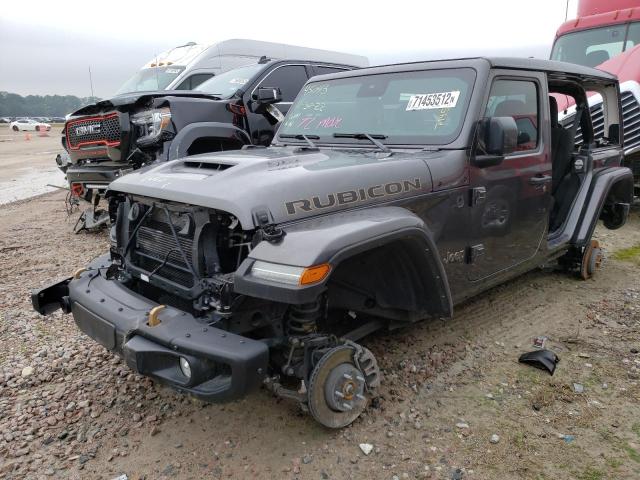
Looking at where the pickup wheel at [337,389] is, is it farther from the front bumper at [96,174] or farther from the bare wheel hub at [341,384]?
the front bumper at [96,174]

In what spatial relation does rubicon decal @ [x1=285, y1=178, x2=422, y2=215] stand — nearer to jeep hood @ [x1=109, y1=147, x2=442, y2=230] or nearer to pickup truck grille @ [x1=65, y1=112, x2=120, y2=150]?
jeep hood @ [x1=109, y1=147, x2=442, y2=230]

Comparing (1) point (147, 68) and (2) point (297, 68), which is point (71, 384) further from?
(1) point (147, 68)

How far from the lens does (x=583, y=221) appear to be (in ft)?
15.6

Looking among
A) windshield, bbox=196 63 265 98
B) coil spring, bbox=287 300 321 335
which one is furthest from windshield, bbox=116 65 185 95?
coil spring, bbox=287 300 321 335

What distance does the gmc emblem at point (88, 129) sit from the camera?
664cm

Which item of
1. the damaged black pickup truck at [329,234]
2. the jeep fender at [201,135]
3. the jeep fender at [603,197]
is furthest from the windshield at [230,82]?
the jeep fender at [603,197]

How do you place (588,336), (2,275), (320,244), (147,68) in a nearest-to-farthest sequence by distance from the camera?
1. (320,244)
2. (588,336)
3. (2,275)
4. (147,68)

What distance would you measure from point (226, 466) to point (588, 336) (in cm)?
283

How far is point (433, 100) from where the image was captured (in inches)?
141

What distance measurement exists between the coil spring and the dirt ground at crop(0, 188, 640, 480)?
591 millimetres

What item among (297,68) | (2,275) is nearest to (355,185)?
(2,275)

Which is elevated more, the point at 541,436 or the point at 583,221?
the point at 583,221

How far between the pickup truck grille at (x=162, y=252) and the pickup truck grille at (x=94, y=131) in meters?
3.49

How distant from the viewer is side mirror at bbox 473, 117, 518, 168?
3342mm
